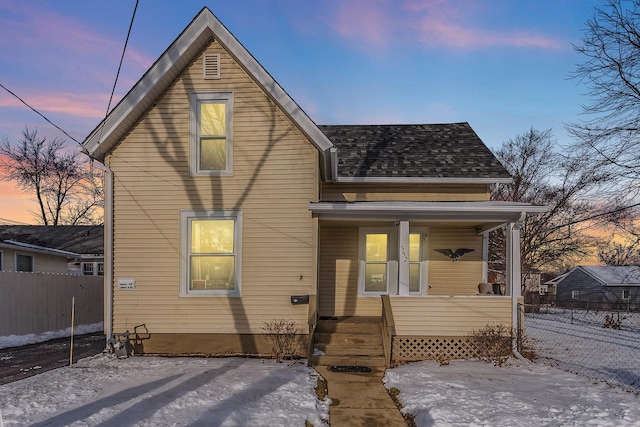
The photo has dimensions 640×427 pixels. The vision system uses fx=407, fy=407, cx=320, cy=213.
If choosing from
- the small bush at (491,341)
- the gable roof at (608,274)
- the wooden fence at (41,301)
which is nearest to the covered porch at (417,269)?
the small bush at (491,341)

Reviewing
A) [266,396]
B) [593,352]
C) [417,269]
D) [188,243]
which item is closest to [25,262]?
[188,243]

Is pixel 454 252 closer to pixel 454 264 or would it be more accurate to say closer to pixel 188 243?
pixel 454 264

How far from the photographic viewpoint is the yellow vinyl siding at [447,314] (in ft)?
30.3

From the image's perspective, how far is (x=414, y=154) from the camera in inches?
490

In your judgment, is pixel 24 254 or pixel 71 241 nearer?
pixel 24 254

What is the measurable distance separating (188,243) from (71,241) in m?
17.2

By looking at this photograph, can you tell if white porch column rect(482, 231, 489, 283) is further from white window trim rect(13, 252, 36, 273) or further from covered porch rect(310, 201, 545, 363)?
white window trim rect(13, 252, 36, 273)

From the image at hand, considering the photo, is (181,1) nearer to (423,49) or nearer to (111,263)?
(111,263)

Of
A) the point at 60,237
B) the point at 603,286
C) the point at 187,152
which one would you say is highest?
the point at 187,152

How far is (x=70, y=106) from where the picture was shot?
15.0 metres

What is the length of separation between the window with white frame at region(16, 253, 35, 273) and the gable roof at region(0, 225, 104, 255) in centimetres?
404

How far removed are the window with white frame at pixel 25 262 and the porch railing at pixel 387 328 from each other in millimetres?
15316

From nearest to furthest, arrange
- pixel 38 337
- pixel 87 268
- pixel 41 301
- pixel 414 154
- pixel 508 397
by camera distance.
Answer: pixel 508 397, pixel 38 337, pixel 414 154, pixel 41 301, pixel 87 268

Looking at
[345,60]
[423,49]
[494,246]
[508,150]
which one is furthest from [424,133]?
[508,150]
